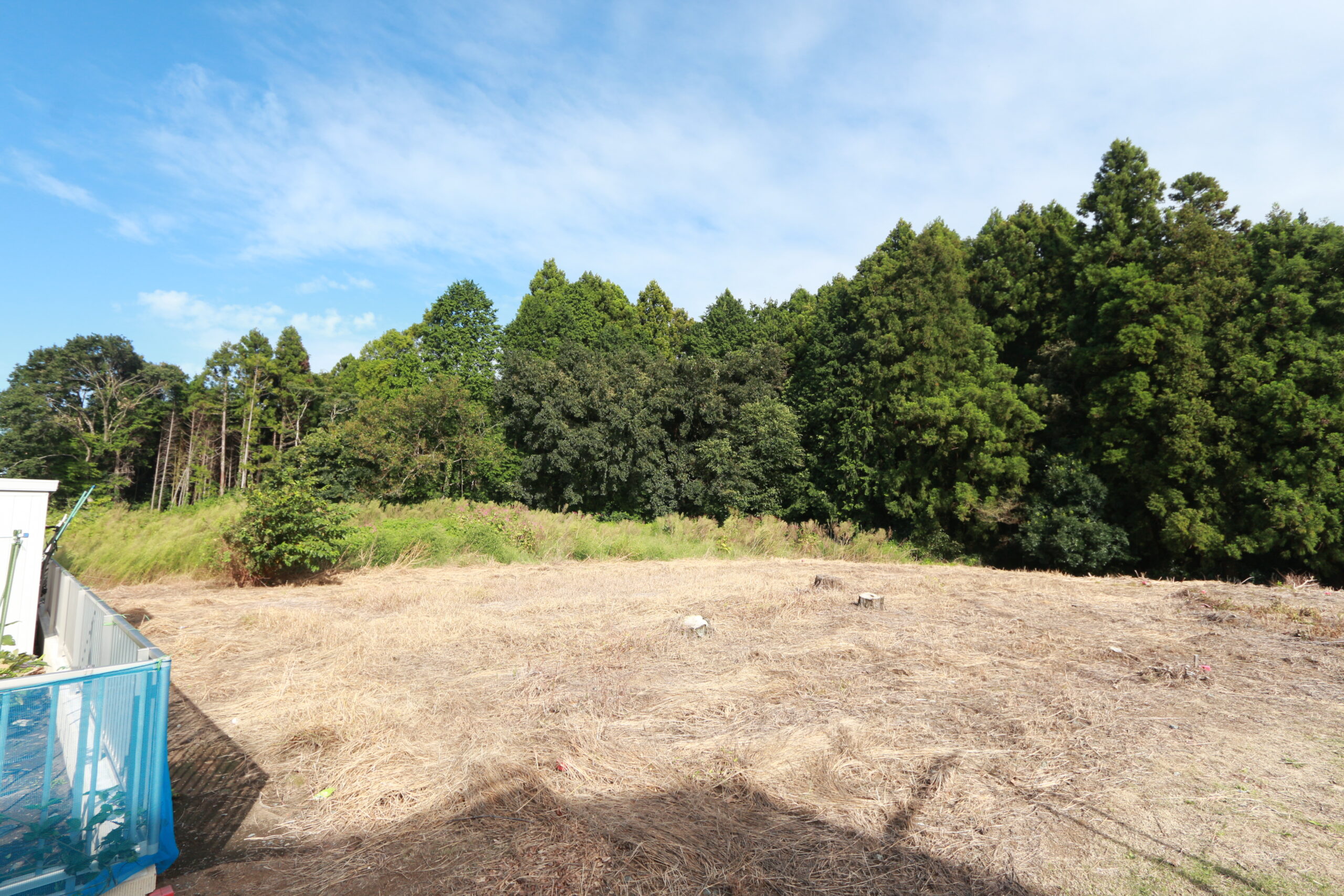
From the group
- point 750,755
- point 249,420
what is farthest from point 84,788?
point 249,420

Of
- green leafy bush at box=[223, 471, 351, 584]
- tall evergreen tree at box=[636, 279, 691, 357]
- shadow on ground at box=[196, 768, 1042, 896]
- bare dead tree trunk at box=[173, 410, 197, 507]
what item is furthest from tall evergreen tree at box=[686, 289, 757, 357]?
bare dead tree trunk at box=[173, 410, 197, 507]

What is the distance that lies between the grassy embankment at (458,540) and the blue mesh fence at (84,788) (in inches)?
370

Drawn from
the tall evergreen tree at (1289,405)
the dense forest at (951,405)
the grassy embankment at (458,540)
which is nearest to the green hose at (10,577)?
the grassy embankment at (458,540)

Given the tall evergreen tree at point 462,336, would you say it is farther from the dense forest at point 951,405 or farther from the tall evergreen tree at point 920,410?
the tall evergreen tree at point 920,410

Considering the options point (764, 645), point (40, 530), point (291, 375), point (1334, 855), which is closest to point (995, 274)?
point (764, 645)

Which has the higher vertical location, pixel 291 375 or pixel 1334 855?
pixel 291 375

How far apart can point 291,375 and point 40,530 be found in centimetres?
3671

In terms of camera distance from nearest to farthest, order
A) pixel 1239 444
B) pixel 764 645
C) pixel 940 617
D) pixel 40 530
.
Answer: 1. pixel 40 530
2. pixel 764 645
3. pixel 940 617
4. pixel 1239 444

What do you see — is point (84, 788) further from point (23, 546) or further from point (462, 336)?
point (462, 336)

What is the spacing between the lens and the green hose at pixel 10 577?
438cm

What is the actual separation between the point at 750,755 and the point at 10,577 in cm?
523

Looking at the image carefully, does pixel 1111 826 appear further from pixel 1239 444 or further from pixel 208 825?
pixel 1239 444

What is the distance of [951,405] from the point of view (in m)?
19.3

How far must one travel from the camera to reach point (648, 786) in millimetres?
3537
